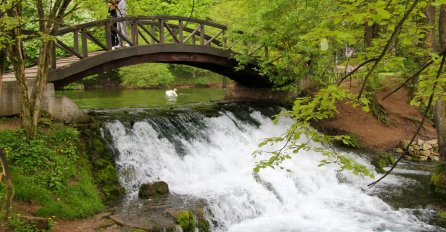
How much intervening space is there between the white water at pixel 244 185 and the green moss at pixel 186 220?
0.71m

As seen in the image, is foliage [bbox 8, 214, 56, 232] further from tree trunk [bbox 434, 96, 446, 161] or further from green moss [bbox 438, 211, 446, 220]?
tree trunk [bbox 434, 96, 446, 161]

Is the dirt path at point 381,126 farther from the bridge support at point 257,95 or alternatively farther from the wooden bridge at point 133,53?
the wooden bridge at point 133,53

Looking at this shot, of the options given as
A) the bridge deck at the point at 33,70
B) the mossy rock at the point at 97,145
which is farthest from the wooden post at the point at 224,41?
the mossy rock at the point at 97,145

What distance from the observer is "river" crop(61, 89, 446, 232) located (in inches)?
384

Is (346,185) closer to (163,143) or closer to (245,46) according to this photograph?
(163,143)

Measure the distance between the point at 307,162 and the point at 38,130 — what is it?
8.66 m

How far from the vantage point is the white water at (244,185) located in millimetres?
9680

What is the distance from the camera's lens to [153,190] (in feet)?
31.9

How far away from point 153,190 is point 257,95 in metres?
13.0

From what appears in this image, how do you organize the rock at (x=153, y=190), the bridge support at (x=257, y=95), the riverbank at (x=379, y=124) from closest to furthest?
the rock at (x=153, y=190), the riverbank at (x=379, y=124), the bridge support at (x=257, y=95)

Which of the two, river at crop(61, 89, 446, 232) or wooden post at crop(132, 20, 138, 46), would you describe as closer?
river at crop(61, 89, 446, 232)

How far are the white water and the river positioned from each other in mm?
24

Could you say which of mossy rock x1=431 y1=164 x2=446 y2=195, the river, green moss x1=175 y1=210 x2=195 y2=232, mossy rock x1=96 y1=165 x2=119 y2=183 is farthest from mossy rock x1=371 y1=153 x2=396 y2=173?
mossy rock x1=96 y1=165 x2=119 y2=183

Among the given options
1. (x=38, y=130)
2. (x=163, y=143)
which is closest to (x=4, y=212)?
(x=38, y=130)
